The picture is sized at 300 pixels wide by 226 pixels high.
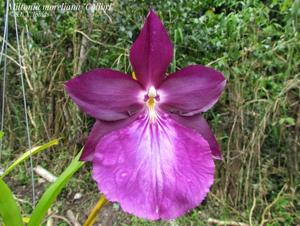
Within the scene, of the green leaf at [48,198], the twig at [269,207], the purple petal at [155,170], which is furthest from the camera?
the twig at [269,207]

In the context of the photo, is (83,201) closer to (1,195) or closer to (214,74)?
(1,195)

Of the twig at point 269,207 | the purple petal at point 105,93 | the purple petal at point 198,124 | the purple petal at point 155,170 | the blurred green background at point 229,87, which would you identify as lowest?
the twig at point 269,207

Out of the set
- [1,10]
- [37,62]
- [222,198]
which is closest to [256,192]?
[222,198]

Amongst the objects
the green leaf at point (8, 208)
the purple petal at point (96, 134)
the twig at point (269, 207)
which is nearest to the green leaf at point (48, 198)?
the green leaf at point (8, 208)

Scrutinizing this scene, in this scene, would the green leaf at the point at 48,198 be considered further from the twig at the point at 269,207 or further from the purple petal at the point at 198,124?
the twig at the point at 269,207

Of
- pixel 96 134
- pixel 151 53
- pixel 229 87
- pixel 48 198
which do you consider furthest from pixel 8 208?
pixel 229 87

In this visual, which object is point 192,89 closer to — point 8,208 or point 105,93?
point 105,93

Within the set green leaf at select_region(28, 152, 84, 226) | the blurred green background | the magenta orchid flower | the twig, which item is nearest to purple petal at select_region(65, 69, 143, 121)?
the magenta orchid flower
